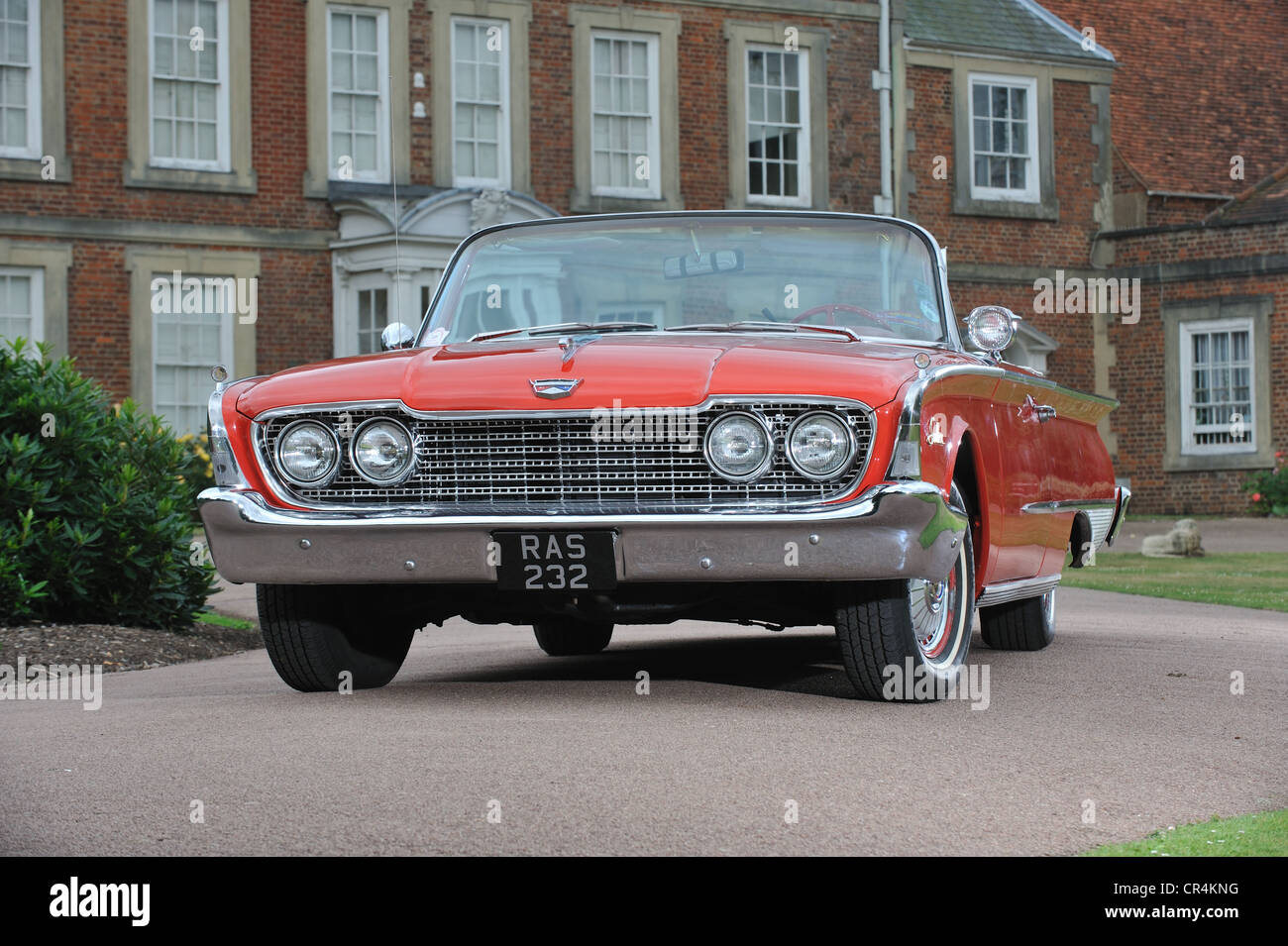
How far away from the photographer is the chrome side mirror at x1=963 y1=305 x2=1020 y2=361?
23.5ft

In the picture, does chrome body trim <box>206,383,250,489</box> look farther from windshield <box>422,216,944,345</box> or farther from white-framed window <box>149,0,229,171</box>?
white-framed window <box>149,0,229,171</box>

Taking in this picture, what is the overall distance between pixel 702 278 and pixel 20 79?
55.3 feet

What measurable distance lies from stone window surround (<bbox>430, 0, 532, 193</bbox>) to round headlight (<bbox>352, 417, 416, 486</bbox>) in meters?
18.3

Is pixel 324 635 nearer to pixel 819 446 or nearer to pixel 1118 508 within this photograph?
pixel 819 446

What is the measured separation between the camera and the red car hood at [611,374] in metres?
5.76

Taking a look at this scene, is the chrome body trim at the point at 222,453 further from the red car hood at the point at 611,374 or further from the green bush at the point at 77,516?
the green bush at the point at 77,516

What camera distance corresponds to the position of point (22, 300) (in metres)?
22.1

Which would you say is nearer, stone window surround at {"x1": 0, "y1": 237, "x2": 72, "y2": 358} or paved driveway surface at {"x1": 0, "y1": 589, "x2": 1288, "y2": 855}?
paved driveway surface at {"x1": 0, "y1": 589, "x2": 1288, "y2": 855}

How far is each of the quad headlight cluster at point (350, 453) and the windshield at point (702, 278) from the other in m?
1.12

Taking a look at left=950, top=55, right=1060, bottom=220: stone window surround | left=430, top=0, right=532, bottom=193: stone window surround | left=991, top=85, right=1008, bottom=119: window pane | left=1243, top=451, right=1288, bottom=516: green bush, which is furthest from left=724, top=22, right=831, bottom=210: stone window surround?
left=1243, top=451, right=1288, bottom=516: green bush
